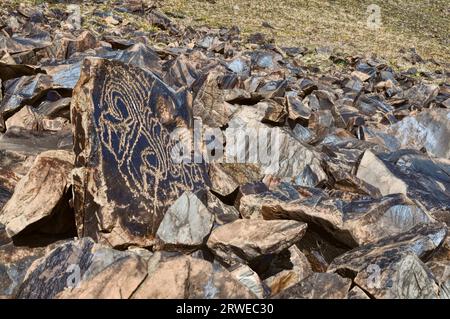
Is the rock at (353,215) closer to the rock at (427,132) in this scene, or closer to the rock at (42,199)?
the rock at (42,199)

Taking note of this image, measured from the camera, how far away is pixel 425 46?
1410 inches

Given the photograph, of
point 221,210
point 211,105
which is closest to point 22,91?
point 211,105

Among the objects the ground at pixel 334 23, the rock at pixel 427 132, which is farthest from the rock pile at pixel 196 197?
the ground at pixel 334 23

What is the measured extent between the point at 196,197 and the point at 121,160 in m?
0.92

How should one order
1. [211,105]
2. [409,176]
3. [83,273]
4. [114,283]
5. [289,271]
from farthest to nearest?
[211,105]
[409,176]
[289,271]
[83,273]
[114,283]

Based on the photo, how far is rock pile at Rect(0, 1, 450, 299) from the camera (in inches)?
166

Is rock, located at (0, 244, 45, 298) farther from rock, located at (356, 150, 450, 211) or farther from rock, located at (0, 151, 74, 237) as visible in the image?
rock, located at (356, 150, 450, 211)

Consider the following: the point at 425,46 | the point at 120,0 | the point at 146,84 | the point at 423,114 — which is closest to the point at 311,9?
the point at 425,46

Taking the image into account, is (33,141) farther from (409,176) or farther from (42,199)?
(409,176)

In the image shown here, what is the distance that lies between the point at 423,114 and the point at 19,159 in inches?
329

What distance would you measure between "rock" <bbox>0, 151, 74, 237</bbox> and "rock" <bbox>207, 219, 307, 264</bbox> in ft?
5.53

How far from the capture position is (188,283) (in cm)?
395

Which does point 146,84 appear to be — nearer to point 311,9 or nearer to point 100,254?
point 100,254

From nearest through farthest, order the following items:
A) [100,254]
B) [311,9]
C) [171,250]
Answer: [100,254] < [171,250] < [311,9]
